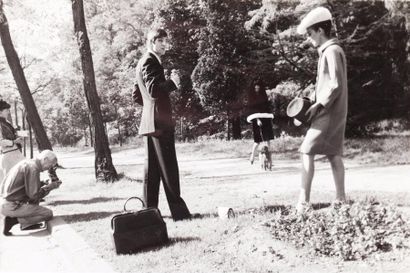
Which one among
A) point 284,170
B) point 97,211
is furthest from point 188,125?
point 97,211

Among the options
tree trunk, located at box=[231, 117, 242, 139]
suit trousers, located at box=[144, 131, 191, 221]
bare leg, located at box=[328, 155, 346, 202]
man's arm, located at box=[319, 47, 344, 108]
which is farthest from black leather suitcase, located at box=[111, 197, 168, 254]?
tree trunk, located at box=[231, 117, 242, 139]

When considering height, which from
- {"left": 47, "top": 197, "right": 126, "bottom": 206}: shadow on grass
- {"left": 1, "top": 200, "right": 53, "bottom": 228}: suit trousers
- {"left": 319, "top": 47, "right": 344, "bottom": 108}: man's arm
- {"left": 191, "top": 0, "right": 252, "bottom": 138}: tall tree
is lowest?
{"left": 47, "top": 197, "right": 126, "bottom": 206}: shadow on grass

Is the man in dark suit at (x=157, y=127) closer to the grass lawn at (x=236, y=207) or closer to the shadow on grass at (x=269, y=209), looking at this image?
the grass lawn at (x=236, y=207)

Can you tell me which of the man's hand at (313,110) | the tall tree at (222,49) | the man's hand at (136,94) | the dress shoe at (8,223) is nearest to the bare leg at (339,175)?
the man's hand at (313,110)

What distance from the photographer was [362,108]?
16.1m

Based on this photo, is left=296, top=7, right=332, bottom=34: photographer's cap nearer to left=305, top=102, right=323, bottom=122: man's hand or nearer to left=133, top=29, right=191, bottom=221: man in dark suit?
left=305, top=102, right=323, bottom=122: man's hand

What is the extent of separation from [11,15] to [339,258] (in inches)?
525

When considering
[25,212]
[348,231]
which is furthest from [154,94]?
[348,231]

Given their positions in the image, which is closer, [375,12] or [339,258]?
[339,258]

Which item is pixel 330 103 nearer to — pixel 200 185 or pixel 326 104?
pixel 326 104

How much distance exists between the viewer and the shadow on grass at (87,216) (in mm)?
7672

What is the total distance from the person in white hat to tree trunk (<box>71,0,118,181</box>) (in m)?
7.44

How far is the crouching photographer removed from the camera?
7.12 meters

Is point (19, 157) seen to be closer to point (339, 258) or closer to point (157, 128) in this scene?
point (157, 128)
